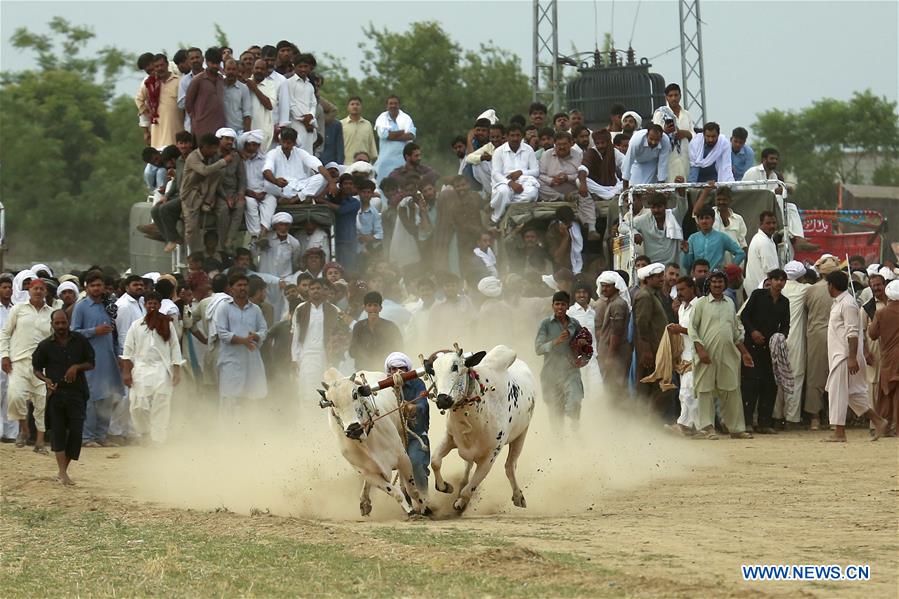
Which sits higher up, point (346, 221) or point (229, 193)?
point (229, 193)

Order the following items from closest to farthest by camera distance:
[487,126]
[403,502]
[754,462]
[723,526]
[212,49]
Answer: [723,526] → [403,502] → [754,462] → [212,49] → [487,126]

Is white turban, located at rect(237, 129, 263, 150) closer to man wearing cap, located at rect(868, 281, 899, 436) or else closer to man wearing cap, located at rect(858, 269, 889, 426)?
man wearing cap, located at rect(858, 269, 889, 426)

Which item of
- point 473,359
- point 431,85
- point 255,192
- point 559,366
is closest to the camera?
point 473,359

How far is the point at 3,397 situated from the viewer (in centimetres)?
1994

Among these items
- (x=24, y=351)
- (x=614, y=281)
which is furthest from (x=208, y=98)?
(x=614, y=281)

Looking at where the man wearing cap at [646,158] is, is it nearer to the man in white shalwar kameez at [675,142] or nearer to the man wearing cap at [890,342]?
the man in white shalwar kameez at [675,142]

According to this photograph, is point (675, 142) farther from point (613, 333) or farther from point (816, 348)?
point (613, 333)

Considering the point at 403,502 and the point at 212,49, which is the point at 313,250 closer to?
the point at 212,49

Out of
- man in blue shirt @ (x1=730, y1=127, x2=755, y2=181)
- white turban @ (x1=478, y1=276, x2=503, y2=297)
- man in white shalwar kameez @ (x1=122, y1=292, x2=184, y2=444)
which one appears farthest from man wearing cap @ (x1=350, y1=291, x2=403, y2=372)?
man in blue shirt @ (x1=730, y1=127, x2=755, y2=181)

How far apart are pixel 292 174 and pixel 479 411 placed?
28.6 ft

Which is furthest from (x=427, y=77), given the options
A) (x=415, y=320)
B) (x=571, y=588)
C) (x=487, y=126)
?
(x=571, y=588)

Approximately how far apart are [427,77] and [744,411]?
3404cm

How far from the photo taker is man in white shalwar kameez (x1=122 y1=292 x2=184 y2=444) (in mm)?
19250

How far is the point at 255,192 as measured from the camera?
21.1 meters
